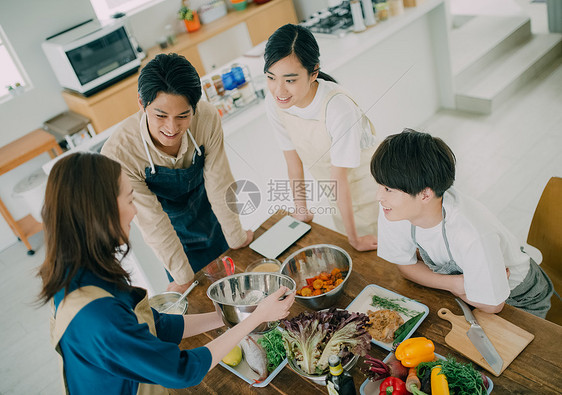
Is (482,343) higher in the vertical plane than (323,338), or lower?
lower

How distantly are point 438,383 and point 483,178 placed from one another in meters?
2.57

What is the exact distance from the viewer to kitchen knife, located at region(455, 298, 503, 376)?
44.6 inches

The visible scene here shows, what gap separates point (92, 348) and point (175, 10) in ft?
15.2

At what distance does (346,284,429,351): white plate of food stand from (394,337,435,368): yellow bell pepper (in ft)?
0.31

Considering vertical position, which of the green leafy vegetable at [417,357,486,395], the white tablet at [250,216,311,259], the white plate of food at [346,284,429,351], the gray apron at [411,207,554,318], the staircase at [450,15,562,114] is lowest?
the staircase at [450,15,562,114]

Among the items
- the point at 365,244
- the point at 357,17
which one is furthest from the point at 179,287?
the point at 357,17

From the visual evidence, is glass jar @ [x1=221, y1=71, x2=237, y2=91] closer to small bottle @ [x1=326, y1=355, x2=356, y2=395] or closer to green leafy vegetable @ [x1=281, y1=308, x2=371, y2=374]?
green leafy vegetable @ [x1=281, y1=308, x2=371, y2=374]

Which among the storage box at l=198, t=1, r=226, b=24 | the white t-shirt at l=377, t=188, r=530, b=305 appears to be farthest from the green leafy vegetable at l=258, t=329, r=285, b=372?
the storage box at l=198, t=1, r=226, b=24

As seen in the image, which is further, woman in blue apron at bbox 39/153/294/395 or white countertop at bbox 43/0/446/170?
white countertop at bbox 43/0/446/170

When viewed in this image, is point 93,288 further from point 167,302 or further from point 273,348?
point 167,302

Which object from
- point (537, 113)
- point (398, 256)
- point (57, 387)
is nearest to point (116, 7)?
point (57, 387)

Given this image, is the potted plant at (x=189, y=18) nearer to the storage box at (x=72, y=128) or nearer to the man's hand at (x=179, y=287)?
the storage box at (x=72, y=128)

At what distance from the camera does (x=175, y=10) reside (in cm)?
495

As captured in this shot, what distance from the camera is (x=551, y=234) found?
162cm
